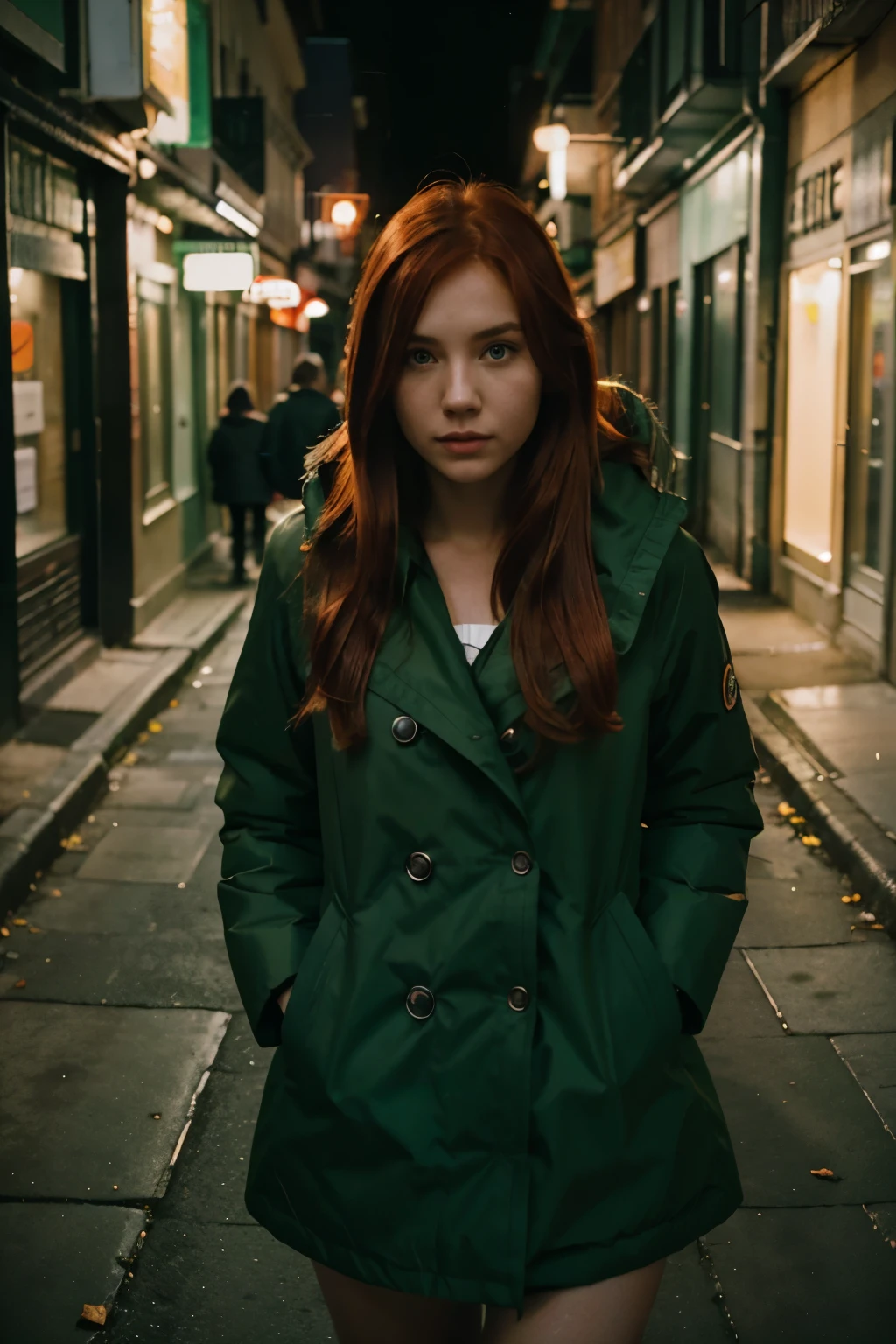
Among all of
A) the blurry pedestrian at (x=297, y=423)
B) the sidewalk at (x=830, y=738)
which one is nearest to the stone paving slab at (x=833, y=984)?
the sidewalk at (x=830, y=738)

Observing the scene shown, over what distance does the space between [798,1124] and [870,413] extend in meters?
7.72

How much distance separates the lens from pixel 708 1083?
7.06ft

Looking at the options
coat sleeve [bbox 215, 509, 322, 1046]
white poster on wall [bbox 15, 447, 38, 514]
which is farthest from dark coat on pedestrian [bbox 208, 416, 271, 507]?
coat sleeve [bbox 215, 509, 322, 1046]

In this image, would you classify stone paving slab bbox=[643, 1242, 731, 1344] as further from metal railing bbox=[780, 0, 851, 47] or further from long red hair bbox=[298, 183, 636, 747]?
metal railing bbox=[780, 0, 851, 47]

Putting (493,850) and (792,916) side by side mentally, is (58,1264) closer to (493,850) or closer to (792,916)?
(493,850)

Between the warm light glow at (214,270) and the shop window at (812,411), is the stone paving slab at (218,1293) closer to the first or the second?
the shop window at (812,411)

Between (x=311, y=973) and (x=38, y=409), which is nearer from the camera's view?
(x=311, y=973)

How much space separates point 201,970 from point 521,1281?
12.5 ft

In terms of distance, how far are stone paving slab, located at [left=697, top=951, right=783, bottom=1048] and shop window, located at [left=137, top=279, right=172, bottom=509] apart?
9343mm

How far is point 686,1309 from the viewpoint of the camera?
136 inches

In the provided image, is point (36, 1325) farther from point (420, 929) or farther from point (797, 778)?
point (797, 778)

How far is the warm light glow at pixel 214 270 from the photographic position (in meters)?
16.5

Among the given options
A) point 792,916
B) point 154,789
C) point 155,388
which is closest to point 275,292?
point 155,388

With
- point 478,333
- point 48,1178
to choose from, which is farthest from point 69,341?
point 478,333
